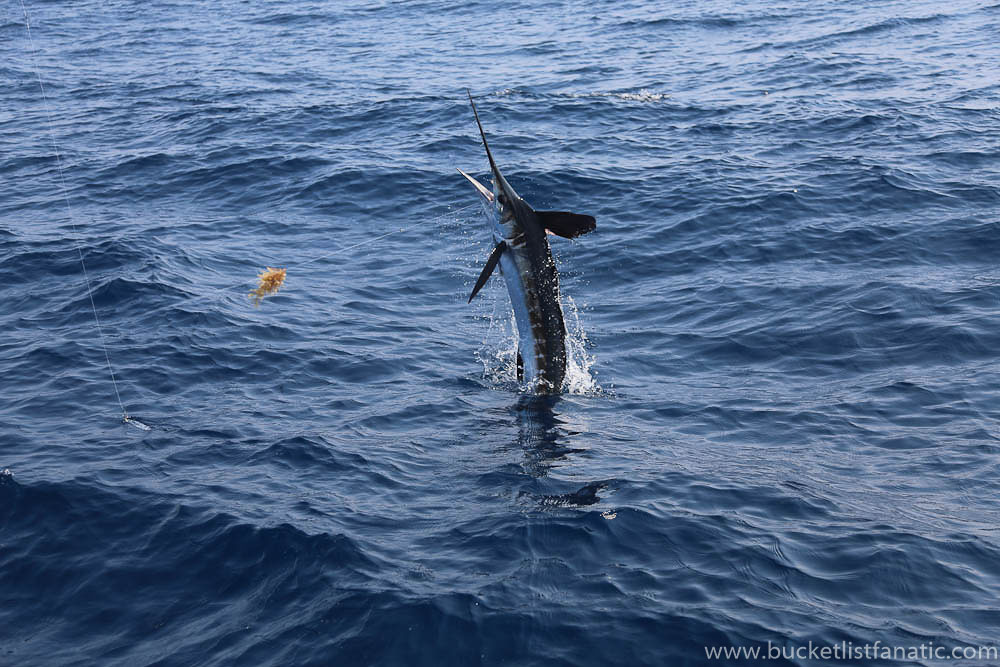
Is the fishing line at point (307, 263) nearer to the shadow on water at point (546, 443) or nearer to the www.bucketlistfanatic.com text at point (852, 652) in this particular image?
the shadow on water at point (546, 443)

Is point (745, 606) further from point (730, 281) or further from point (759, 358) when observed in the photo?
point (730, 281)

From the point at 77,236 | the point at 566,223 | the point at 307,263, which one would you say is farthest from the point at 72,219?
the point at 566,223

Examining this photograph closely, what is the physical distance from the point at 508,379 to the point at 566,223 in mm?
3298

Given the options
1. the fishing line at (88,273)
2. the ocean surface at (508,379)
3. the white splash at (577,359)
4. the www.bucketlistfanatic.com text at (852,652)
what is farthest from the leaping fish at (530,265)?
the fishing line at (88,273)

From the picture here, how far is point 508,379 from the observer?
39.0 ft

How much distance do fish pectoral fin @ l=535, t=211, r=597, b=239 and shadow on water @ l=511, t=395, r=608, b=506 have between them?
7.46 feet

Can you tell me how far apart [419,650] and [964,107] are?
63.0 feet

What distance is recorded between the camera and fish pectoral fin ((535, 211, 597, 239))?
29.4 feet

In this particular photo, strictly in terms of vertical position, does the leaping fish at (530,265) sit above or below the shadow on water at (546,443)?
above

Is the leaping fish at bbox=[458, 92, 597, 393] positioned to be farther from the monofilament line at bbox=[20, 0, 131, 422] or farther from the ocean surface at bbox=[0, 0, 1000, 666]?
the monofilament line at bbox=[20, 0, 131, 422]

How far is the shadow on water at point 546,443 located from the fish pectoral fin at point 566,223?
2275mm

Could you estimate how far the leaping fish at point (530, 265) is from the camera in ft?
29.6

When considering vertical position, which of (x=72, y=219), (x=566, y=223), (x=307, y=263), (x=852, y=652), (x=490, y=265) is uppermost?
(x=566, y=223)

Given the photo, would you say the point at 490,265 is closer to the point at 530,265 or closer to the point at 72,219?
the point at 530,265
